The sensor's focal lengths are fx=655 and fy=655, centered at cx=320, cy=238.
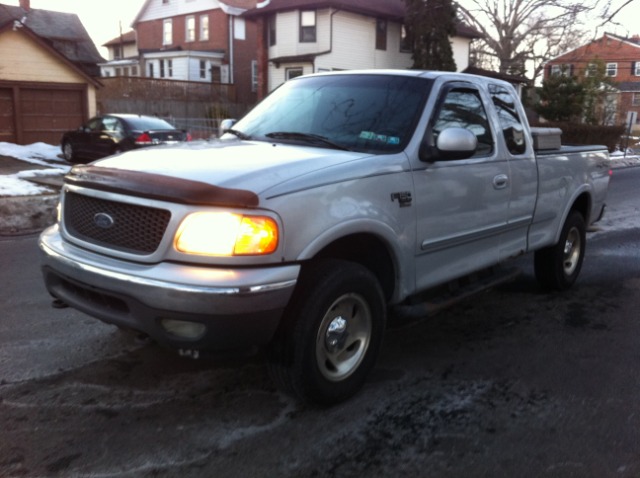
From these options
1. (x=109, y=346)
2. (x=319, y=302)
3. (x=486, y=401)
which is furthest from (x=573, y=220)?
(x=109, y=346)

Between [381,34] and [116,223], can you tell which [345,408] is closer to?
[116,223]

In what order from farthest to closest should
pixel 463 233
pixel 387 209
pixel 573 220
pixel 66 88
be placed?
pixel 66 88 → pixel 573 220 → pixel 463 233 → pixel 387 209

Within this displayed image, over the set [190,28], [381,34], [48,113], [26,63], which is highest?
[190,28]

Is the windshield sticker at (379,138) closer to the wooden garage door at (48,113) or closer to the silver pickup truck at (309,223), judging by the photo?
the silver pickup truck at (309,223)

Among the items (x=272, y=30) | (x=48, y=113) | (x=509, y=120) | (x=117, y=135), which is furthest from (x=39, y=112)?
(x=509, y=120)

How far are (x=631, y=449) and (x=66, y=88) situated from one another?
25.2 m

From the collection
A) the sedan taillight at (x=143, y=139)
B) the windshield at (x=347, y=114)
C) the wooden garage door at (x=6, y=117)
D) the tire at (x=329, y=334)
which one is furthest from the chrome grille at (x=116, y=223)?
the wooden garage door at (x=6, y=117)

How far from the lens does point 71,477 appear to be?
303 cm

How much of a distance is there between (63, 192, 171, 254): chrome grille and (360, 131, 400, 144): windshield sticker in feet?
5.04

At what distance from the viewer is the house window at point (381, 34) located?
3388cm

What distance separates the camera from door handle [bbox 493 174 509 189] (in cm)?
486

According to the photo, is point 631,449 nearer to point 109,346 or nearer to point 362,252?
point 362,252

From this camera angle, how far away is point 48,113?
24.5 meters

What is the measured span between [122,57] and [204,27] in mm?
17260
